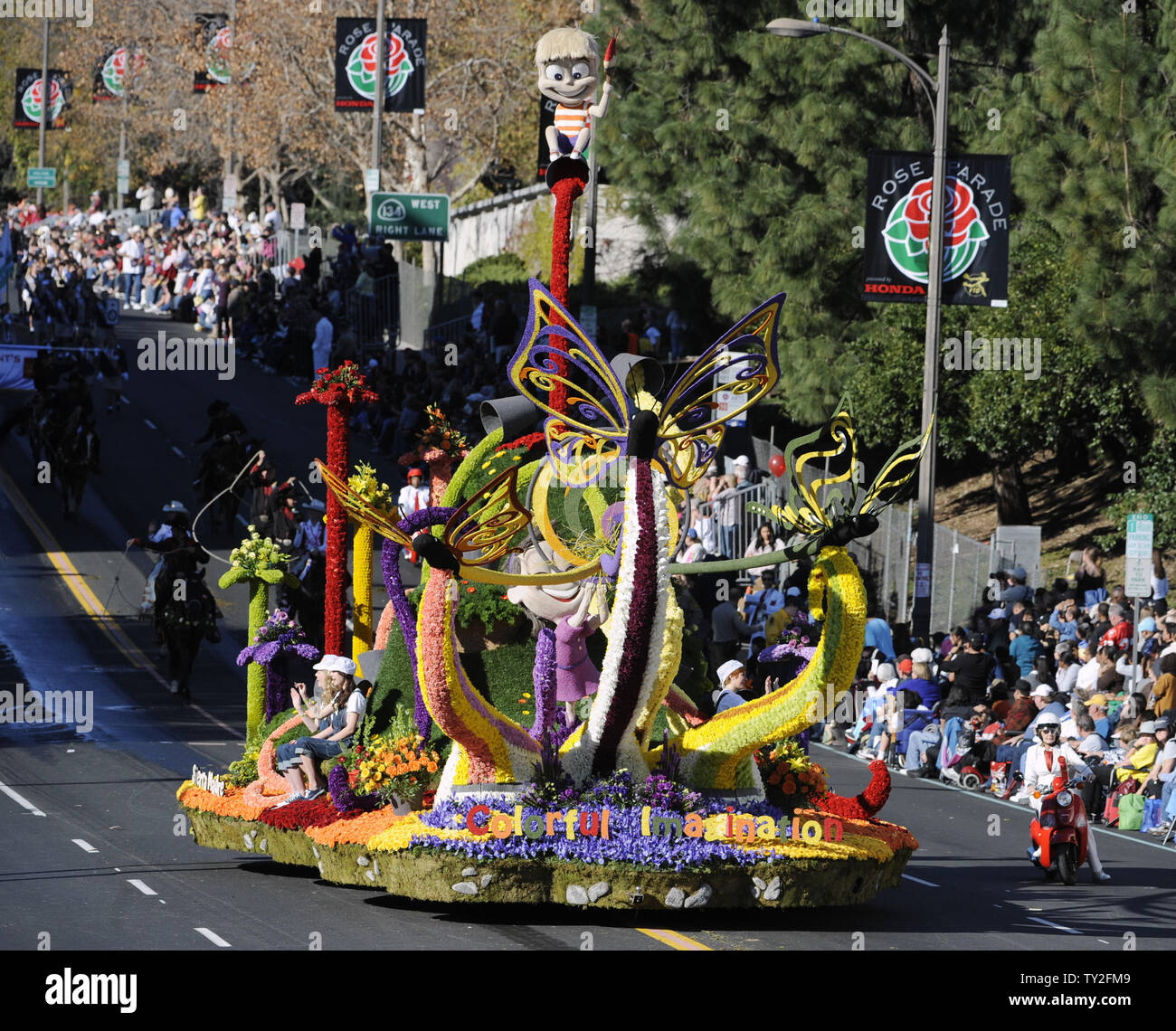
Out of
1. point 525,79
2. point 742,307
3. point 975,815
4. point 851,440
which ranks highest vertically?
point 525,79

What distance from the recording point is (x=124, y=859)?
1702cm

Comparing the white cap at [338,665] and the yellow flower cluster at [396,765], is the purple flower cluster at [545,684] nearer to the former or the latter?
the yellow flower cluster at [396,765]

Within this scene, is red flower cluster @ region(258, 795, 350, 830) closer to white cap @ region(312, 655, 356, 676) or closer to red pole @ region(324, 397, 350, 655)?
white cap @ region(312, 655, 356, 676)

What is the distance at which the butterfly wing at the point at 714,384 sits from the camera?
15.0 metres

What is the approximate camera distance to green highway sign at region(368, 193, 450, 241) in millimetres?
41906

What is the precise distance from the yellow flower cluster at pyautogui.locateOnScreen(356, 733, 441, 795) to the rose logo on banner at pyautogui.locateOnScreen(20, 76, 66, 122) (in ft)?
182

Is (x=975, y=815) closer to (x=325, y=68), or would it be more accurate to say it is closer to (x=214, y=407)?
(x=214, y=407)

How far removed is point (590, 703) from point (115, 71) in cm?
5315

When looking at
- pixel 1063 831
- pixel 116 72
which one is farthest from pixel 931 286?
pixel 116 72

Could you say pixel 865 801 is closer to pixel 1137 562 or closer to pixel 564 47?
pixel 564 47

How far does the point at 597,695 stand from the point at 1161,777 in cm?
793

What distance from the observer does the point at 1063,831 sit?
17.6 metres

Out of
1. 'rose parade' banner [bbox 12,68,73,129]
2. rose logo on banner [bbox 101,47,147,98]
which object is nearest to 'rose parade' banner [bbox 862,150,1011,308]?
rose logo on banner [bbox 101,47,147,98]

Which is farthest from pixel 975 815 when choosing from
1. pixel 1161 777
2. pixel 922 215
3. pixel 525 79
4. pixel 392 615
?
pixel 525 79
